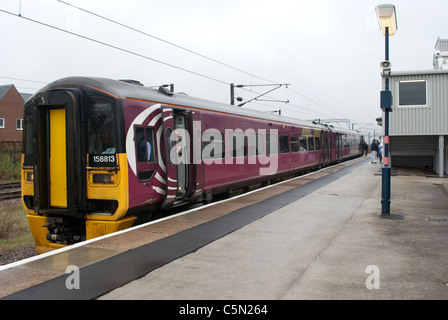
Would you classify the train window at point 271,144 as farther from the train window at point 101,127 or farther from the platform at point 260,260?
the train window at point 101,127

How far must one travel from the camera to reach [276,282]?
4559 millimetres

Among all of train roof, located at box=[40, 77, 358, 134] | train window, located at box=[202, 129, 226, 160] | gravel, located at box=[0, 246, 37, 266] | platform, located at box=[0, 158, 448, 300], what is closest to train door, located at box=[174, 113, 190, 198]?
train roof, located at box=[40, 77, 358, 134]

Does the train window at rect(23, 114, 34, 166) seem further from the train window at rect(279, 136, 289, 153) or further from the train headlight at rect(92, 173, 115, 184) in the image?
the train window at rect(279, 136, 289, 153)

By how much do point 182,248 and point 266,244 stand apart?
1.29 metres

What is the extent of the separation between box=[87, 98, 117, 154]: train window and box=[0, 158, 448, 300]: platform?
1.59m

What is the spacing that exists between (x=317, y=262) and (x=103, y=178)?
3876 mm

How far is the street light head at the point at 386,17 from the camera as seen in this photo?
855cm

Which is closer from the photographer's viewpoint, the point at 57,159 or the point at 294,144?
the point at 57,159

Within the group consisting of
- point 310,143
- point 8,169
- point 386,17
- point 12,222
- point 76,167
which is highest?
point 386,17

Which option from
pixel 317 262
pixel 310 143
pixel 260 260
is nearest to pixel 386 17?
pixel 317 262

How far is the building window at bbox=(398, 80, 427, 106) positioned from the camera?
1719 cm

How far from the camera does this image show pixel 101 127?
23.7 ft

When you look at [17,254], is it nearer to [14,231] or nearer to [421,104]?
[14,231]
